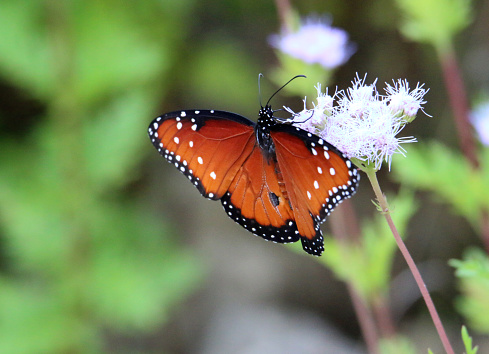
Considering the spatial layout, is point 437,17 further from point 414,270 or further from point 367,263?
point 414,270

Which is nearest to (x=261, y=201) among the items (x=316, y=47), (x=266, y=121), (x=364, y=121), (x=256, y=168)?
(x=256, y=168)

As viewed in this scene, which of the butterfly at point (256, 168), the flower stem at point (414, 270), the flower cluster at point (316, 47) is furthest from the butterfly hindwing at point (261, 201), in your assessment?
the flower cluster at point (316, 47)

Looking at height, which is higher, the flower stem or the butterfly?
the butterfly

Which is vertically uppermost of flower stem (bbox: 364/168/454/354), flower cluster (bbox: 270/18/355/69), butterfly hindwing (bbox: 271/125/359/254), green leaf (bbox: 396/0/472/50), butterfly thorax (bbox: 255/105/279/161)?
green leaf (bbox: 396/0/472/50)

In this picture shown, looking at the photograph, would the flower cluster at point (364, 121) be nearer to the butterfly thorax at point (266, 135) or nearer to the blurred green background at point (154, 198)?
the butterfly thorax at point (266, 135)

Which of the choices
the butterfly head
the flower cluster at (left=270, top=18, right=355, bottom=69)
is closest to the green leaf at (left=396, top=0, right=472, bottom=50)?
the flower cluster at (left=270, top=18, right=355, bottom=69)

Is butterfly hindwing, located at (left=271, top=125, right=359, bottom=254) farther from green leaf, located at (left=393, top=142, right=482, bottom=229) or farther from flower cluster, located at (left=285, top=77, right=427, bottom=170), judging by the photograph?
green leaf, located at (left=393, top=142, right=482, bottom=229)
